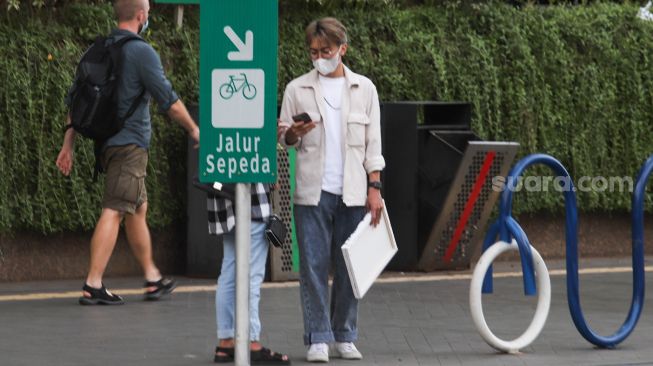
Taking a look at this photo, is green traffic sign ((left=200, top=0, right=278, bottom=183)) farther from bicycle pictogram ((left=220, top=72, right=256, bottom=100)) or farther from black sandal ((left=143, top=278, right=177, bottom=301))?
black sandal ((left=143, top=278, right=177, bottom=301))

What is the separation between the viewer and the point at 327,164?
8.09 metres

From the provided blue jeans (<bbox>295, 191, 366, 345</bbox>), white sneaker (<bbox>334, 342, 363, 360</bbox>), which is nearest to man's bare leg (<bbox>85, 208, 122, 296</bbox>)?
blue jeans (<bbox>295, 191, 366, 345</bbox>)

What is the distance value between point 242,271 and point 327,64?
1.52 m

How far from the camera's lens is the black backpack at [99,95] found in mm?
9844

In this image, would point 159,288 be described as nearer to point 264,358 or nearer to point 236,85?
point 264,358

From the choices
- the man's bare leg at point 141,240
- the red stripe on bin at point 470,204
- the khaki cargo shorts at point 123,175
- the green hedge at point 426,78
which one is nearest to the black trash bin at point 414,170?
the red stripe on bin at point 470,204

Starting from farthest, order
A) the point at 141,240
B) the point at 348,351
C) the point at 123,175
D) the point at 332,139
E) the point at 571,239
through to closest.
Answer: the point at 141,240 → the point at 123,175 → the point at 571,239 → the point at 348,351 → the point at 332,139

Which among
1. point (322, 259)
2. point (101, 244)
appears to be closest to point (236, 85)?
point (322, 259)

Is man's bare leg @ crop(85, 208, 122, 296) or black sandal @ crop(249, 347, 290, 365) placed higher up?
man's bare leg @ crop(85, 208, 122, 296)

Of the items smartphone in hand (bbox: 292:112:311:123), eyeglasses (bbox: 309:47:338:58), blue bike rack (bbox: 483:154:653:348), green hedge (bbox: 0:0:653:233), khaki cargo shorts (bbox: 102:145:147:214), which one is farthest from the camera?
green hedge (bbox: 0:0:653:233)

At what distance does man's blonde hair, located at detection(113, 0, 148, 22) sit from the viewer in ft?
32.8

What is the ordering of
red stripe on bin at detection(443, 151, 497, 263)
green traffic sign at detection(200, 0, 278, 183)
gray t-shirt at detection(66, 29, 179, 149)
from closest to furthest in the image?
green traffic sign at detection(200, 0, 278, 183) → gray t-shirt at detection(66, 29, 179, 149) → red stripe on bin at detection(443, 151, 497, 263)

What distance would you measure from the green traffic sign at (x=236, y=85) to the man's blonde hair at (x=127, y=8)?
3.20 meters

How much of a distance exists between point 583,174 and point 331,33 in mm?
5853
